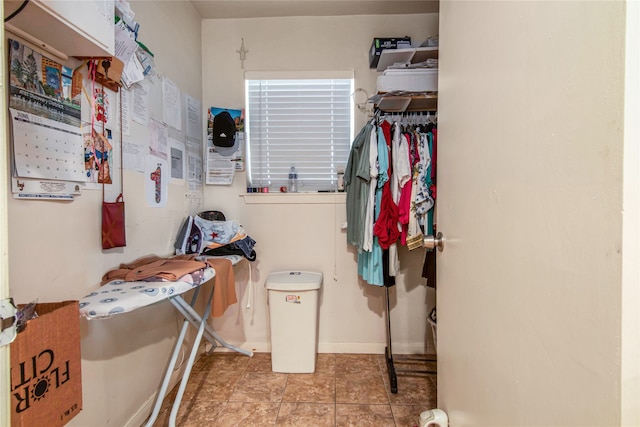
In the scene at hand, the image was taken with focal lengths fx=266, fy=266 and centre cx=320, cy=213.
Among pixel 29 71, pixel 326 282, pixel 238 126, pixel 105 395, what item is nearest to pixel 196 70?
pixel 238 126

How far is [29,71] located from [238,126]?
1.23 m

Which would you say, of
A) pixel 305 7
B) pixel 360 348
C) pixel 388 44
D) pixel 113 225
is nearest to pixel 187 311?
pixel 113 225

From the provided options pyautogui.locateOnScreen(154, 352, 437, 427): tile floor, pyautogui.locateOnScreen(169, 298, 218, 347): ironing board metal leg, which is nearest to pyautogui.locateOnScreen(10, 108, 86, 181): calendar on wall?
pyautogui.locateOnScreen(169, 298, 218, 347): ironing board metal leg

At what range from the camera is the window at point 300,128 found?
207 centimetres

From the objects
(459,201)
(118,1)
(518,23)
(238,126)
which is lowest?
(459,201)

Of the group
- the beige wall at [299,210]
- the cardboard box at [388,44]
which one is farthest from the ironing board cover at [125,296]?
the cardboard box at [388,44]

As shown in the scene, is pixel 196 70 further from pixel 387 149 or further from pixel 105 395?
pixel 105 395

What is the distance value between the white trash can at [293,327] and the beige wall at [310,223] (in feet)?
0.87

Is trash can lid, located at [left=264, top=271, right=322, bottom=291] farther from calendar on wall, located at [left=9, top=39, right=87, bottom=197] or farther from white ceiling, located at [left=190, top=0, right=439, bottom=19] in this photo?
white ceiling, located at [left=190, top=0, right=439, bottom=19]

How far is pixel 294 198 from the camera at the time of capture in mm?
2035

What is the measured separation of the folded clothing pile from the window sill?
0.31 m

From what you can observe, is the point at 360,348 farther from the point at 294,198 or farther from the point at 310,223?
the point at 294,198

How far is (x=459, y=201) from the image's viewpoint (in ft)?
2.51

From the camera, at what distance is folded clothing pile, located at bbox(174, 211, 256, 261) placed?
5.51ft
